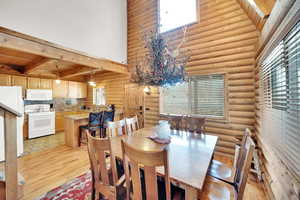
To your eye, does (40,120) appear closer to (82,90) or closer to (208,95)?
(82,90)

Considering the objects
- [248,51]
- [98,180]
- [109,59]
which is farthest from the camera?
[109,59]

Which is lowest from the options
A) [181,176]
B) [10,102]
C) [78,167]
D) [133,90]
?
[78,167]

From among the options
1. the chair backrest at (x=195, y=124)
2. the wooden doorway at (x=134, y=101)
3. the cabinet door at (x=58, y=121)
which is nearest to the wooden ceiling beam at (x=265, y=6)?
the chair backrest at (x=195, y=124)

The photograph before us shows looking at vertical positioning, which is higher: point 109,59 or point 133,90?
point 109,59

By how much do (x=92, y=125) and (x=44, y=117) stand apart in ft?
8.70

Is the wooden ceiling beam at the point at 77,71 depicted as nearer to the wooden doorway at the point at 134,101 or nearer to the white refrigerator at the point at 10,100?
the wooden doorway at the point at 134,101

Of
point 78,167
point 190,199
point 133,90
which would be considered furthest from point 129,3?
point 190,199

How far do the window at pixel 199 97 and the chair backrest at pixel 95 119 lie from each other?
2141mm

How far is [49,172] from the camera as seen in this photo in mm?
2469

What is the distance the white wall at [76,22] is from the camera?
254 cm

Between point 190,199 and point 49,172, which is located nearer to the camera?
point 190,199

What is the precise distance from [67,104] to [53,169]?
14.1 feet

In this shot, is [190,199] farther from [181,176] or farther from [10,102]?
[10,102]

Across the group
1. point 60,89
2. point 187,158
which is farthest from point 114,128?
point 60,89
